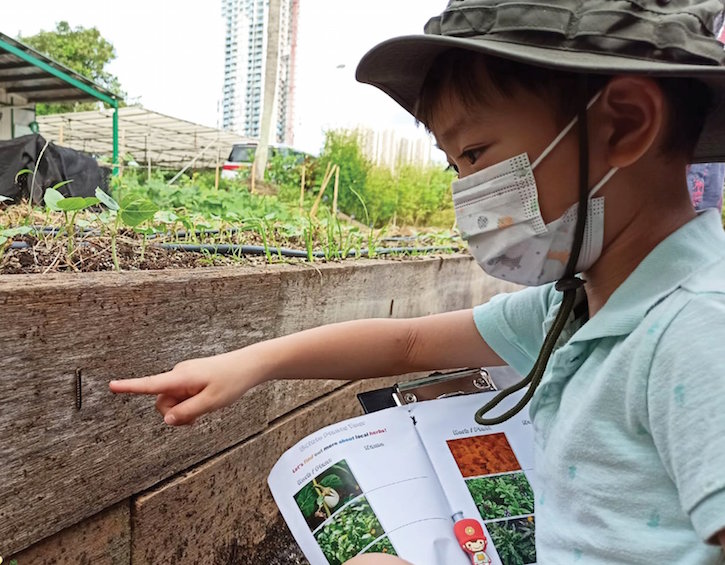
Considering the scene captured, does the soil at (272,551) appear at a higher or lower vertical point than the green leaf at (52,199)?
lower

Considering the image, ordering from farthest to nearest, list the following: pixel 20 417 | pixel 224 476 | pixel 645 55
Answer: pixel 224 476 < pixel 20 417 < pixel 645 55

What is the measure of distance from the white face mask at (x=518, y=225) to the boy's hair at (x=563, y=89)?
4cm

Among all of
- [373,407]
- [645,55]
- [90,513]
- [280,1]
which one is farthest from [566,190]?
[280,1]

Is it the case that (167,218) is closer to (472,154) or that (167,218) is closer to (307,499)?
(307,499)

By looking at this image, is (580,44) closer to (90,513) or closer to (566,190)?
(566,190)

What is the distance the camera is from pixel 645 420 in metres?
0.69

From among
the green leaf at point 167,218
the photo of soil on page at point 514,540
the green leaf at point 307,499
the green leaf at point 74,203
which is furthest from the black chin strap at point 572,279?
the green leaf at point 167,218

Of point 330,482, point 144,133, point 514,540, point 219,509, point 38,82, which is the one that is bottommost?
point 219,509

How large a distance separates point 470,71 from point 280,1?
8485 mm

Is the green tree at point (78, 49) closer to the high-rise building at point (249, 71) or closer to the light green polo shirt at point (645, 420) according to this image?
the high-rise building at point (249, 71)

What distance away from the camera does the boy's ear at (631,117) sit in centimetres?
80

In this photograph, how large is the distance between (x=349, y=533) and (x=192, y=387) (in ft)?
1.24

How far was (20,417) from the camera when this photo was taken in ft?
3.41

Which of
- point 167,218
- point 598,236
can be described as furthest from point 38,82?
point 598,236
